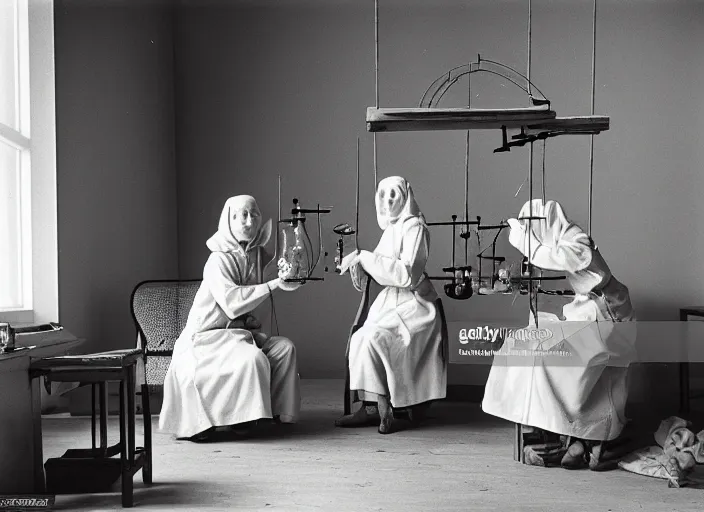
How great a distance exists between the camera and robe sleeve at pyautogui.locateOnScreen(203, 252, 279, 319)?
17.2 ft

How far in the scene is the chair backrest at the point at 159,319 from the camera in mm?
6035

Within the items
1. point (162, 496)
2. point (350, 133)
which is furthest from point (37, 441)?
point (350, 133)

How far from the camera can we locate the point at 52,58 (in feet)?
19.3

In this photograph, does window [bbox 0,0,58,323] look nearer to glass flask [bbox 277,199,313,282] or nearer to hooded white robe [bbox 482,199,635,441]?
glass flask [bbox 277,199,313,282]

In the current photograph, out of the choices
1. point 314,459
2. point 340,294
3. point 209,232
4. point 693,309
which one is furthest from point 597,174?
point 314,459

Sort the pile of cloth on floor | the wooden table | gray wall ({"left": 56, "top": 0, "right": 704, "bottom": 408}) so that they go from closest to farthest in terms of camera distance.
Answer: the wooden table, the pile of cloth on floor, gray wall ({"left": 56, "top": 0, "right": 704, "bottom": 408})

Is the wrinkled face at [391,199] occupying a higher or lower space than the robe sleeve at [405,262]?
higher

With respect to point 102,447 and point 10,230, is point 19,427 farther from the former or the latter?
point 10,230

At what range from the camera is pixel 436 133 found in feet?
25.0

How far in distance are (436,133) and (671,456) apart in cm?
413

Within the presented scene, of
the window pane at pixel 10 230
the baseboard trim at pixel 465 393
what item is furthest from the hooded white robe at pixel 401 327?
the window pane at pixel 10 230

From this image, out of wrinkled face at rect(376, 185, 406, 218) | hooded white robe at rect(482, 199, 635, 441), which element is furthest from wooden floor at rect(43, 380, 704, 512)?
wrinkled face at rect(376, 185, 406, 218)

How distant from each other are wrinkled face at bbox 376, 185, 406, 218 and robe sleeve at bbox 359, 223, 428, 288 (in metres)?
0.17

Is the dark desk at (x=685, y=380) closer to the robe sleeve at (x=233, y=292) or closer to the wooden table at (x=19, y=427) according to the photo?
the robe sleeve at (x=233, y=292)
